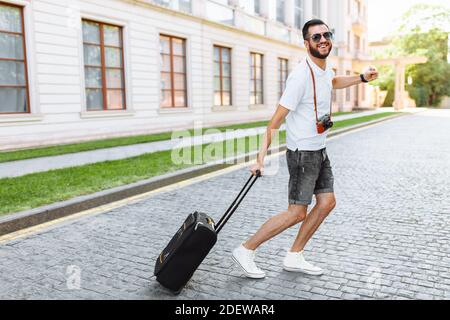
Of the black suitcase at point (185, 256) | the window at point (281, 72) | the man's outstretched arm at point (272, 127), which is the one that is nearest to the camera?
the black suitcase at point (185, 256)

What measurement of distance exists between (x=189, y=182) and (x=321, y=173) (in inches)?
178

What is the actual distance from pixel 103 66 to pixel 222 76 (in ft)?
25.5

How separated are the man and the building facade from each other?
31.6 ft

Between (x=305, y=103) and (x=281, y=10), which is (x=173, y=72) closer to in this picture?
(x=281, y=10)

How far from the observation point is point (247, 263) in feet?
11.6

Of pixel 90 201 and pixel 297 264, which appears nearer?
pixel 297 264

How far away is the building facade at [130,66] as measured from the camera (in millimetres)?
12062

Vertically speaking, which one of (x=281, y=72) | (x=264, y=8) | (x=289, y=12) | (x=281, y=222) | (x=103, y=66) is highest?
(x=289, y=12)

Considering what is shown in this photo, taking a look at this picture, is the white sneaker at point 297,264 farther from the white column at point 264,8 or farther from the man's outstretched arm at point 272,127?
the white column at point 264,8

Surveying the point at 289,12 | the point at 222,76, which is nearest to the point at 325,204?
the point at 222,76

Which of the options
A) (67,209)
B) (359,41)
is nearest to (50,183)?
(67,209)

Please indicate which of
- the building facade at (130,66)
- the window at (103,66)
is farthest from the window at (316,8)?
the window at (103,66)

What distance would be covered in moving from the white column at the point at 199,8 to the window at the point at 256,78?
5.38 metres

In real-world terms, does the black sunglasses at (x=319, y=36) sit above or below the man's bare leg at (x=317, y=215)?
above
